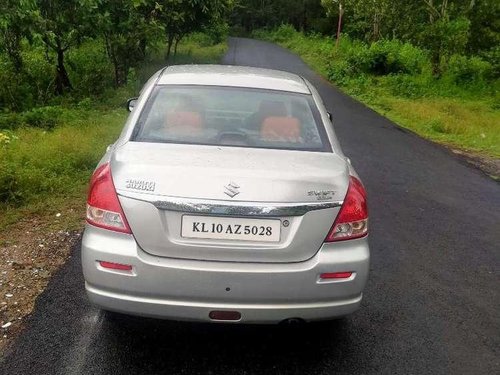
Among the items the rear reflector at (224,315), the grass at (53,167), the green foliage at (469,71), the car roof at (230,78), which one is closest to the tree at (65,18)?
the grass at (53,167)

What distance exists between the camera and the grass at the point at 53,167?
575 cm

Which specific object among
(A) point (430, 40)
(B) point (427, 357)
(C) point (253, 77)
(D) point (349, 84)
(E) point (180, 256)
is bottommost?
(D) point (349, 84)

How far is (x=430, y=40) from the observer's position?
1875 cm

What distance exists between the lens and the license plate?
2.94 m

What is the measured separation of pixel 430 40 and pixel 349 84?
3029 mm

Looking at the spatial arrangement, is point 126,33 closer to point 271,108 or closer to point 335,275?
point 271,108

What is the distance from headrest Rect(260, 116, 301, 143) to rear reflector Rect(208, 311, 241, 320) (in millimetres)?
1178

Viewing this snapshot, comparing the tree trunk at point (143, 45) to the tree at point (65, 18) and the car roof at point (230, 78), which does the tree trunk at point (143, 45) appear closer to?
the tree at point (65, 18)

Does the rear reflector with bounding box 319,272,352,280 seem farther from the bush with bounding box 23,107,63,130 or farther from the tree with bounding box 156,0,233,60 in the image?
the tree with bounding box 156,0,233,60

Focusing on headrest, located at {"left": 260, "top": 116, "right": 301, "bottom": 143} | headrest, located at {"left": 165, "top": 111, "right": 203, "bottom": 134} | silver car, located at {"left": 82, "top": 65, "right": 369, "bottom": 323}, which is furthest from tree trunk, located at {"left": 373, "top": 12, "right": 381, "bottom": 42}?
silver car, located at {"left": 82, "top": 65, "right": 369, "bottom": 323}

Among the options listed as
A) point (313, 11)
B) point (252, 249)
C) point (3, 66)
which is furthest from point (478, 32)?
point (313, 11)

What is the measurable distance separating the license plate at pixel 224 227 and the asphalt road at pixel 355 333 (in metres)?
0.85

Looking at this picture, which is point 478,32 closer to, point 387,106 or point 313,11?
point 387,106

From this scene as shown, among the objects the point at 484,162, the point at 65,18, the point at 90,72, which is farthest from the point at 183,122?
the point at 90,72
